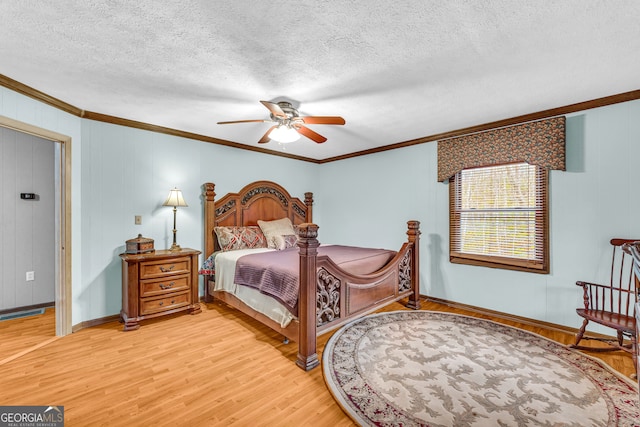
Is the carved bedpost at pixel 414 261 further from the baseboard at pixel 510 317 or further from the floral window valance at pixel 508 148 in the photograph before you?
the floral window valance at pixel 508 148

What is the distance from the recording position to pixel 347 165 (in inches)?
201

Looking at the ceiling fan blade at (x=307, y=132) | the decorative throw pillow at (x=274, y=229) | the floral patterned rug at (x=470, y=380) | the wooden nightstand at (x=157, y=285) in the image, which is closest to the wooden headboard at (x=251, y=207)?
the decorative throw pillow at (x=274, y=229)

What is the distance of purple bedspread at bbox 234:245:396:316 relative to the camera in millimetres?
2436

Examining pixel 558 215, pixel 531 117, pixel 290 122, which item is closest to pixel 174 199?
pixel 290 122

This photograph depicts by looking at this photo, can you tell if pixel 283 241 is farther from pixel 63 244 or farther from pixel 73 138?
pixel 73 138

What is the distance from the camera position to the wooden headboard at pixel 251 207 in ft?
12.9

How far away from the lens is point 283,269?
2547 mm

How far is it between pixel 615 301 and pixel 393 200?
266 centimetres

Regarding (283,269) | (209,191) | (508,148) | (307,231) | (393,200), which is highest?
(508,148)

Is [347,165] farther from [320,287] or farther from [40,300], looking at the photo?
[40,300]

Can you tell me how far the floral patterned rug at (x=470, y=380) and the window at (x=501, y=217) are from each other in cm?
86

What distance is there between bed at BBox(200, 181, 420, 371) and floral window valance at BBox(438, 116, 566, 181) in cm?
101

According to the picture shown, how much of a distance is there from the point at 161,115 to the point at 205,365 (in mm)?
2698

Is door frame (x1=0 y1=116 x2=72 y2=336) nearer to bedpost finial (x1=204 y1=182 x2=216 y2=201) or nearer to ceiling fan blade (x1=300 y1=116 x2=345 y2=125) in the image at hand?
bedpost finial (x1=204 y1=182 x2=216 y2=201)
